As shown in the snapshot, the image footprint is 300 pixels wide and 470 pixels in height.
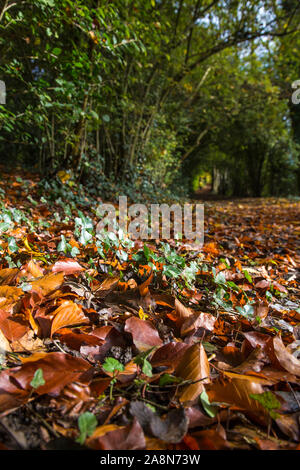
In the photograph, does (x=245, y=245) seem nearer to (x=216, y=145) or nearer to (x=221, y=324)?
(x=221, y=324)

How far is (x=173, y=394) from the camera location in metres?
0.69

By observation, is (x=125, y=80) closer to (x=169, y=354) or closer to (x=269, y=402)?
(x=169, y=354)

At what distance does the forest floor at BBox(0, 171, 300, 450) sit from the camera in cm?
58

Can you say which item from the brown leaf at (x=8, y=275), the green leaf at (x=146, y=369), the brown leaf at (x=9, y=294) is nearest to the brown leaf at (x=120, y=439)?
the green leaf at (x=146, y=369)

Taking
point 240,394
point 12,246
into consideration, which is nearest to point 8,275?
point 12,246

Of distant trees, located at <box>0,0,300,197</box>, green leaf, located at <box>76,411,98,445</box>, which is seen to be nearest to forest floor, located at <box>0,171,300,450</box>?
green leaf, located at <box>76,411,98,445</box>

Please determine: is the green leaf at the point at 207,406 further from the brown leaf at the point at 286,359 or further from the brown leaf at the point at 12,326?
the brown leaf at the point at 12,326

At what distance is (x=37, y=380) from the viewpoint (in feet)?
1.98

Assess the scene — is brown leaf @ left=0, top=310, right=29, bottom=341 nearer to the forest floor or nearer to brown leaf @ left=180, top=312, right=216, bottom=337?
the forest floor

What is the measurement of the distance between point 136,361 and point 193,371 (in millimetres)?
164

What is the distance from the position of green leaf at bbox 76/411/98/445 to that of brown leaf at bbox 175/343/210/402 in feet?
0.78

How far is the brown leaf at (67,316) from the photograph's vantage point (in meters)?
0.88

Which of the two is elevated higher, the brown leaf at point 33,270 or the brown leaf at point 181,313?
the brown leaf at point 33,270

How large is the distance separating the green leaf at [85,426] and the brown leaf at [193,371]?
0.24 m
